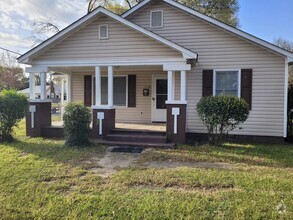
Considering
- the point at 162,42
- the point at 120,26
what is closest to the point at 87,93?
the point at 120,26

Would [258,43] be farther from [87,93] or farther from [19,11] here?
[19,11]

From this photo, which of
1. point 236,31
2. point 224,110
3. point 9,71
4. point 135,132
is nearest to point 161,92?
point 135,132

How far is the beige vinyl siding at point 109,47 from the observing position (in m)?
8.49

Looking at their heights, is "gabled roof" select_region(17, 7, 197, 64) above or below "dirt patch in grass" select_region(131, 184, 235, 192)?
above

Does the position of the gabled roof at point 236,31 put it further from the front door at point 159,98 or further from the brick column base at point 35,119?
the brick column base at point 35,119

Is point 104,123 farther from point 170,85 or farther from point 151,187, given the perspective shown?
point 151,187

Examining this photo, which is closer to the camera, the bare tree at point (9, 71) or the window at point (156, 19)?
the window at point (156, 19)

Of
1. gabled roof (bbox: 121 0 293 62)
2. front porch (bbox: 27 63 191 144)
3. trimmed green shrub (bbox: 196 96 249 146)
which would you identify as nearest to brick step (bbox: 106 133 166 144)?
front porch (bbox: 27 63 191 144)

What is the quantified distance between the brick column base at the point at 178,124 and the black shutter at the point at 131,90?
3.43m

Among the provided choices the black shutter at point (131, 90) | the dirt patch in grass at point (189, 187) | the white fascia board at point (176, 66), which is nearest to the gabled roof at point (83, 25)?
the white fascia board at point (176, 66)

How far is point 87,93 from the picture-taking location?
11719mm

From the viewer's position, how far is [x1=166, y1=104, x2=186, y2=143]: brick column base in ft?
26.9

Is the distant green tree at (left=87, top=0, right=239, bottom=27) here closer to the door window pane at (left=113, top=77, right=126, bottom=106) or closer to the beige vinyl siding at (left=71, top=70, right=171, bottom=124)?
the door window pane at (left=113, top=77, right=126, bottom=106)

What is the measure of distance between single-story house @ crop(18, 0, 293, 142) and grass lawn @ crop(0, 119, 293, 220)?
2.15m
